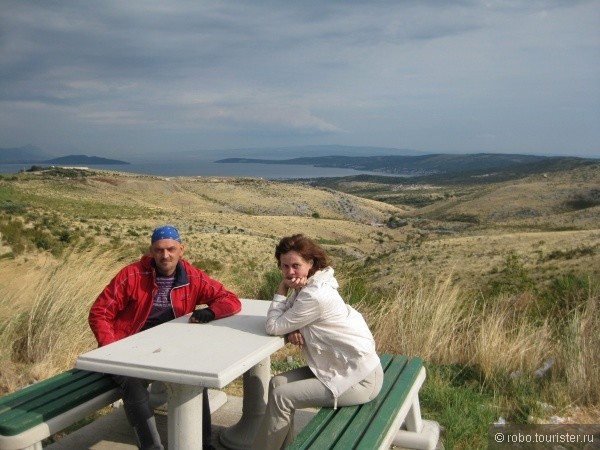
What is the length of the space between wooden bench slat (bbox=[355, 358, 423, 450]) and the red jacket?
114 centimetres

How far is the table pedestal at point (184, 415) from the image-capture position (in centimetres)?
296

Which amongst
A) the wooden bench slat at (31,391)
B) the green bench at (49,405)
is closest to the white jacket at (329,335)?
the green bench at (49,405)

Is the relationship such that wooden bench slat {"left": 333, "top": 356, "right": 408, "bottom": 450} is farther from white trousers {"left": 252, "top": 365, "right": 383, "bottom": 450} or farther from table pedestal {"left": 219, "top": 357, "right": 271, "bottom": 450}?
table pedestal {"left": 219, "top": 357, "right": 271, "bottom": 450}

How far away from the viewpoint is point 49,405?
9.49ft

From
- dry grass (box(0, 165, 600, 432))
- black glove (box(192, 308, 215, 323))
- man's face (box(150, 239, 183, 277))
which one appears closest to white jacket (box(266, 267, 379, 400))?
black glove (box(192, 308, 215, 323))

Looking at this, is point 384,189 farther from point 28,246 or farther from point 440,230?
point 28,246

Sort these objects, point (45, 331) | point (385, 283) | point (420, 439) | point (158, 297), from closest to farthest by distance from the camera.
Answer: point (420, 439), point (158, 297), point (45, 331), point (385, 283)

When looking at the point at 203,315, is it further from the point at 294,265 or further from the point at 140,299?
the point at 294,265

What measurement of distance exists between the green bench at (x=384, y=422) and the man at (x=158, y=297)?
1006 mm

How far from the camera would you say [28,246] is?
13625mm

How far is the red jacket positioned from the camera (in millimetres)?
3645

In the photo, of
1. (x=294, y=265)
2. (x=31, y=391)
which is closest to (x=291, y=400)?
(x=294, y=265)

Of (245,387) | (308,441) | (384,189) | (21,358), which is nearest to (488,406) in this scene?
(245,387)

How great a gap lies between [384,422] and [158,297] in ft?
5.39
